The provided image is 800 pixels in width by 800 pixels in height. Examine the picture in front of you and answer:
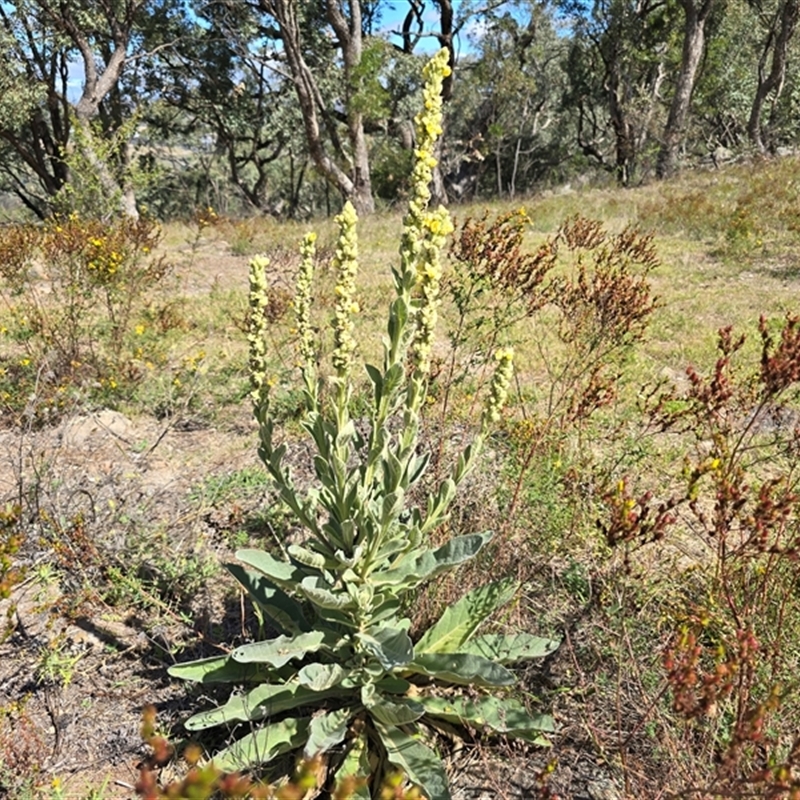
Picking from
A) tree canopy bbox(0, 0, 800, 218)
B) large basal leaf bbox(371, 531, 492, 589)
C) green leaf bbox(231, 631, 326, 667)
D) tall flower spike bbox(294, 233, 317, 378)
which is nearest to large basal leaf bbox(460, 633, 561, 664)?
large basal leaf bbox(371, 531, 492, 589)

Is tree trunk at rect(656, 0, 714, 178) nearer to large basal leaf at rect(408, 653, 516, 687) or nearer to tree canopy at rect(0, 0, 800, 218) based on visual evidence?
tree canopy at rect(0, 0, 800, 218)

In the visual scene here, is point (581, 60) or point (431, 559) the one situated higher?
point (581, 60)

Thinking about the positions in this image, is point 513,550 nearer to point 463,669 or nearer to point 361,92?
point 463,669

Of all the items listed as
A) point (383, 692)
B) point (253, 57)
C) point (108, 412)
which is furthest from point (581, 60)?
point (383, 692)

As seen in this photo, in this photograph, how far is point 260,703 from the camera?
228 cm

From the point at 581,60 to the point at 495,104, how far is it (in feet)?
17.4

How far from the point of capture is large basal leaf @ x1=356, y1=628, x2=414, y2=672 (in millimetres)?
2020

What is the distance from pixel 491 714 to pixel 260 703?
863mm

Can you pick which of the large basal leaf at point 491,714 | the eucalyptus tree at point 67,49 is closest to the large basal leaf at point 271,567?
the large basal leaf at point 491,714

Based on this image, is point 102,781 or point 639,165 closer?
point 102,781

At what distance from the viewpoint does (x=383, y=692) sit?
244 cm

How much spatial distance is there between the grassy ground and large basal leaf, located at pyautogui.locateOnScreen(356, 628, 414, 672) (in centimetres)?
54

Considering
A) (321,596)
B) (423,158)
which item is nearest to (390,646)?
(321,596)

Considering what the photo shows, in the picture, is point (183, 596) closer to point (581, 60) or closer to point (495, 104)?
point (495, 104)
